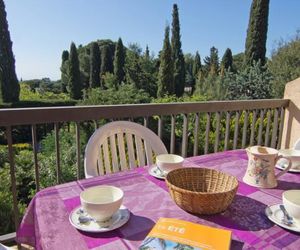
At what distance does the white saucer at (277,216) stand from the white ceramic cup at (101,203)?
1.51ft

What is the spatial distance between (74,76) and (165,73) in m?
8.48

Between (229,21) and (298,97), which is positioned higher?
(229,21)

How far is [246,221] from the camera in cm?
80

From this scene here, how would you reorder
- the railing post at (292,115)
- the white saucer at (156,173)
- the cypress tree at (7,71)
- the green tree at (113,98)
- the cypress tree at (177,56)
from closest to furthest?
the white saucer at (156,173) → the railing post at (292,115) → the green tree at (113,98) → the cypress tree at (7,71) → the cypress tree at (177,56)

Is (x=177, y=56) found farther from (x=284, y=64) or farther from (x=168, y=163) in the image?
(x=168, y=163)

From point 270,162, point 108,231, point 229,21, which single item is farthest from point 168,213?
point 229,21

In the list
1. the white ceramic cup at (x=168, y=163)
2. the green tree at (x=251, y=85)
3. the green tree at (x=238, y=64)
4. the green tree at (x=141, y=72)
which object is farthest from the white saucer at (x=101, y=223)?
the green tree at (x=141, y=72)

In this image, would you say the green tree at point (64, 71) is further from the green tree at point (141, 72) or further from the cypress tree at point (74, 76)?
the green tree at point (141, 72)

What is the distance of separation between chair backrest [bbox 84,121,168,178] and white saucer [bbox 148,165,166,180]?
354mm

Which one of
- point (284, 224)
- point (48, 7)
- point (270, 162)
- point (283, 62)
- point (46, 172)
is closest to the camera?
point (284, 224)

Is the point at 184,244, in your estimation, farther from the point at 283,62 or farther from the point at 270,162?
the point at 283,62

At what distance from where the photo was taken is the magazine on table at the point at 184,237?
634 millimetres

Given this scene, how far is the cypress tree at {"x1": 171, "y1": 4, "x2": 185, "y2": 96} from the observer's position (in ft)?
53.4

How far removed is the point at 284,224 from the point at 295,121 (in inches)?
106
